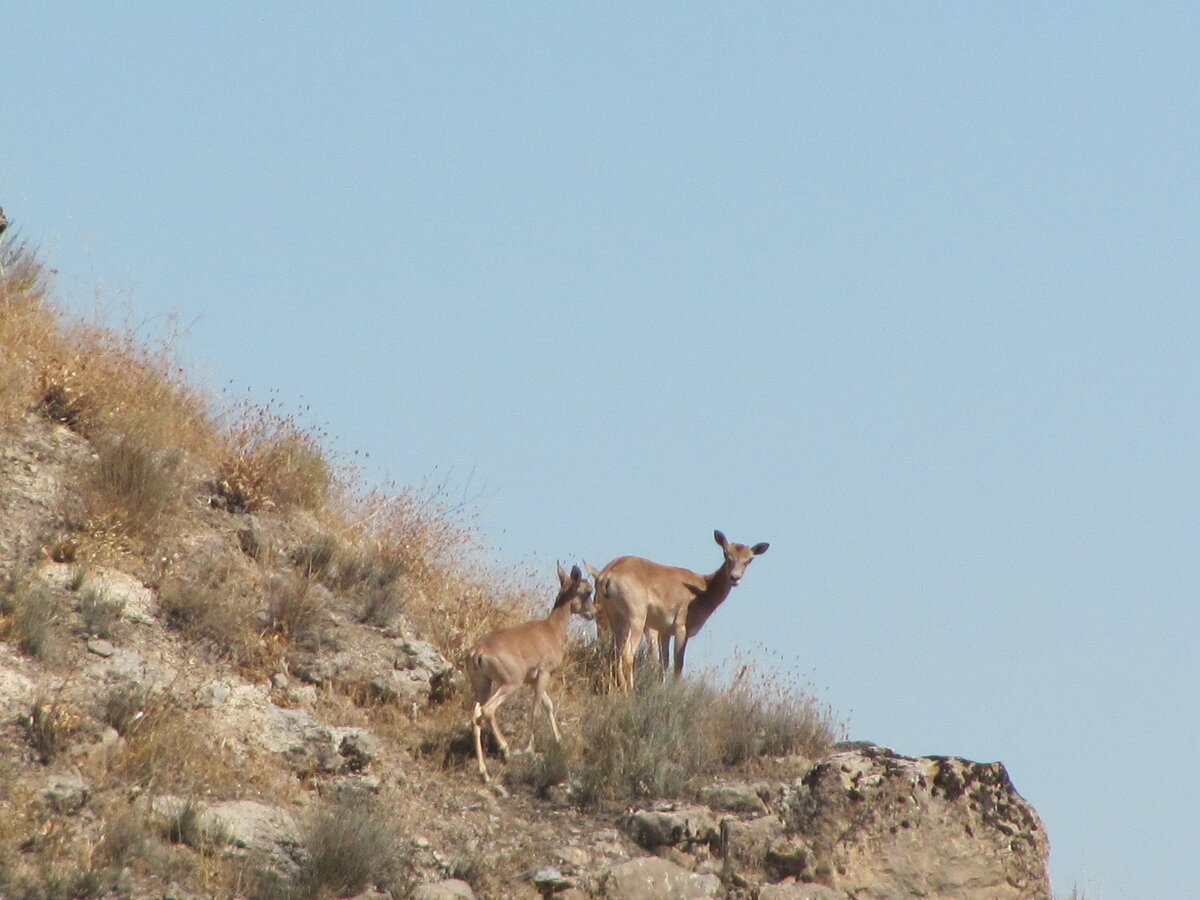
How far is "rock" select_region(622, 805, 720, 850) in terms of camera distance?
48.6ft

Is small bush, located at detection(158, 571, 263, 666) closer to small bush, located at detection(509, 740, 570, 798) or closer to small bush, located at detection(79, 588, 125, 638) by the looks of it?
small bush, located at detection(79, 588, 125, 638)

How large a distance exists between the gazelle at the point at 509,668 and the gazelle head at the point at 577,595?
2.01 ft

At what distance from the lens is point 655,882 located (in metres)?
14.1

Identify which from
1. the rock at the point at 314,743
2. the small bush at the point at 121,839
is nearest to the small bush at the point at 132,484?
the rock at the point at 314,743

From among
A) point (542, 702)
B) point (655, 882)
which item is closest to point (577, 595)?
point (542, 702)

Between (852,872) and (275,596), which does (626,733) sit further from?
(275,596)

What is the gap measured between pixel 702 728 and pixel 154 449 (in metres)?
6.13

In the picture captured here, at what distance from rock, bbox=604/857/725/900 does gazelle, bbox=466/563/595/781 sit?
6.04 ft

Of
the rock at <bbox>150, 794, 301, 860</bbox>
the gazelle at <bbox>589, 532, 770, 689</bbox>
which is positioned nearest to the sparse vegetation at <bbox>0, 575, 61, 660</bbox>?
the rock at <bbox>150, 794, 301, 860</bbox>

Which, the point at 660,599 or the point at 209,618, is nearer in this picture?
the point at 209,618

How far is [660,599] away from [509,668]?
3677mm

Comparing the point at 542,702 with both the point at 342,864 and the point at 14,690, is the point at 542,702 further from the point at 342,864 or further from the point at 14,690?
the point at 14,690

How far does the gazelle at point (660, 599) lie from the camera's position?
18.4m

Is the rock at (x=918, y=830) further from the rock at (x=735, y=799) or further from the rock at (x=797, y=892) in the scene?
the rock at (x=735, y=799)
